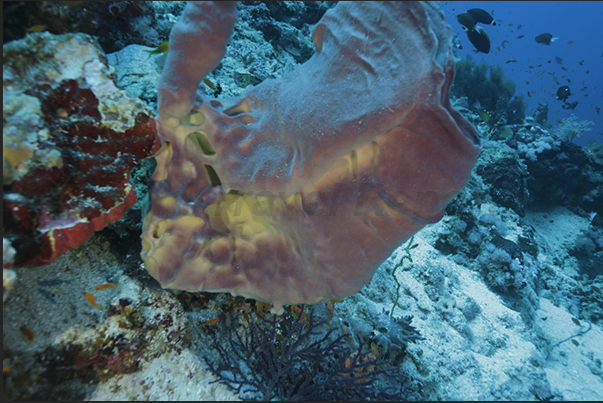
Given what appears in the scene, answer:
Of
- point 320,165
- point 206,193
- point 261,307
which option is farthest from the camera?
point 261,307

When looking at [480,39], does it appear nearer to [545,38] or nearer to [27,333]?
[545,38]

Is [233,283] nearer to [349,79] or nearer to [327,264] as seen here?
[327,264]

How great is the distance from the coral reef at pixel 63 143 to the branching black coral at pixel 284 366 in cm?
147

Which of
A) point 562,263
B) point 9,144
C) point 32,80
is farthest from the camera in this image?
point 562,263

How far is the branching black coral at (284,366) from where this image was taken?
7.69ft

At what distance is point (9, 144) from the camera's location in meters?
1.40

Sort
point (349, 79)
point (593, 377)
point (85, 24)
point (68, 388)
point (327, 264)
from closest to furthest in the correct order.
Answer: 1. point (349, 79)
2. point (68, 388)
3. point (327, 264)
4. point (85, 24)
5. point (593, 377)

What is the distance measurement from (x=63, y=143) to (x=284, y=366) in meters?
2.33

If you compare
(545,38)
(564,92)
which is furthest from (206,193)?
(545,38)

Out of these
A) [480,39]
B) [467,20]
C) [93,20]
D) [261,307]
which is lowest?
[261,307]

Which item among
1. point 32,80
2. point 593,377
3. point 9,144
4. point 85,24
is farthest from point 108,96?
point 593,377

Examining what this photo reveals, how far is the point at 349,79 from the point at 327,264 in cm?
120

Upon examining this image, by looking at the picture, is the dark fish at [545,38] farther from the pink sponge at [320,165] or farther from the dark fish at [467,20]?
the pink sponge at [320,165]

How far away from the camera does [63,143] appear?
1599 mm
